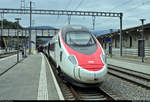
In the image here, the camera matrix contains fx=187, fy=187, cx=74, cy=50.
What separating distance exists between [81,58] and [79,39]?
1581 mm

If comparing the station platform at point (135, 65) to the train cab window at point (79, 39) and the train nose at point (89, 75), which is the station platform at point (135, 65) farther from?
the train nose at point (89, 75)

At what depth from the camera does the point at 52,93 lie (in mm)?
7145

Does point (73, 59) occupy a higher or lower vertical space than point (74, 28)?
lower

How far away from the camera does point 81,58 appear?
736cm

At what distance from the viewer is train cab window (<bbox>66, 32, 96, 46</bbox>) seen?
27.9ft

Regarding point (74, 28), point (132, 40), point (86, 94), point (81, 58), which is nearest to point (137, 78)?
point (74, 28)

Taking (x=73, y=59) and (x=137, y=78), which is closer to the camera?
(x=73, y=59)

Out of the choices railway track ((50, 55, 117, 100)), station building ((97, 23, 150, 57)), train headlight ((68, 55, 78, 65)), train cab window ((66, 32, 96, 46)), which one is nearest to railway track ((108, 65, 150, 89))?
railway track ((50, 55, 117, 100))

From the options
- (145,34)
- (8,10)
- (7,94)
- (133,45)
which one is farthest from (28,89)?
(133,45)

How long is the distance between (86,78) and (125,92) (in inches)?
77.9

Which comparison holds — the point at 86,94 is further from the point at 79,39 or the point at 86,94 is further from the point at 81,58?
the point at 79,39

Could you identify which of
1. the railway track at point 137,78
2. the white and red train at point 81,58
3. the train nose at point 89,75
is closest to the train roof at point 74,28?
the white and red train at point 81,58

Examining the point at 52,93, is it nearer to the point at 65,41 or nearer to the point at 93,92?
the point at 93,92

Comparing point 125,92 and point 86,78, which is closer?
point 86,78
